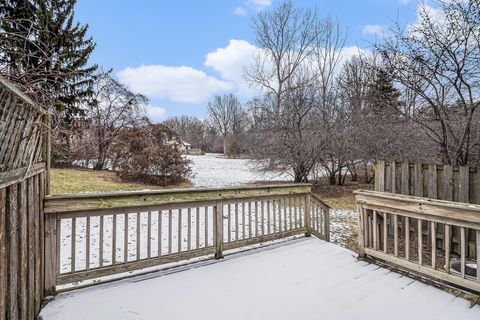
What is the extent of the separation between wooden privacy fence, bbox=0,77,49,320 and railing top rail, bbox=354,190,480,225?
11.2ft

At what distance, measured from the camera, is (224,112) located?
41219 mm

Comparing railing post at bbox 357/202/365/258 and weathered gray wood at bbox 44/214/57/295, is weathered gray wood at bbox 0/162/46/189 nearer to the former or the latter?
weathered gray wood at bbox 44/214/57/295

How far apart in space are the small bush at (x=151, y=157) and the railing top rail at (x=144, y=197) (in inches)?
292

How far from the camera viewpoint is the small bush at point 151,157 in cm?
1053

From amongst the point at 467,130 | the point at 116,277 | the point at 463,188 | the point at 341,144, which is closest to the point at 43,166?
the point at 116,277

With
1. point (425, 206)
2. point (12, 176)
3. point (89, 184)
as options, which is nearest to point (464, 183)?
point (425, 206)

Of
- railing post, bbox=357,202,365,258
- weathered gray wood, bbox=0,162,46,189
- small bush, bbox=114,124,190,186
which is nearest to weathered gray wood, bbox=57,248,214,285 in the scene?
weathered gray wood, bbox=0,162,46,189

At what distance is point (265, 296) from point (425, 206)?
6.25 ft

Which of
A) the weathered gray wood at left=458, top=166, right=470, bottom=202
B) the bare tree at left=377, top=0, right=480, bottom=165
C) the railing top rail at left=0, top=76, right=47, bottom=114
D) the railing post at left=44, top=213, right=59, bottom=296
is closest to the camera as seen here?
the railing top rail at left=0, top=76, right=47, bottom=114

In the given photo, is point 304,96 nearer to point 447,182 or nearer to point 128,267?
point 447,182

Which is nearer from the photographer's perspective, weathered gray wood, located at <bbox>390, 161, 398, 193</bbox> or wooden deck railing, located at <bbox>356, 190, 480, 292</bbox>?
wooden deck railing, located at <bbox>356, 190, 480, 292</bbox>

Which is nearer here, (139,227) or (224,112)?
(139,227)

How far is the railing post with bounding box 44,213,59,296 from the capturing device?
8.30 ft

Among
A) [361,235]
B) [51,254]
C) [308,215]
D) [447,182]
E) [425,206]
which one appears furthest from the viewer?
[308,215]
